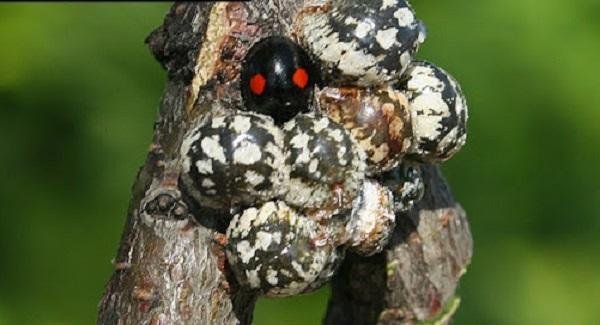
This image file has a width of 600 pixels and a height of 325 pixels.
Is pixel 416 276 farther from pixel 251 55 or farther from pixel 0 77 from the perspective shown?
pixel 0 77

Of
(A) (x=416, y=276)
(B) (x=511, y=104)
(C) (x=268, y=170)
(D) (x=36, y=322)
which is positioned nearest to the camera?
(C) (x=268, y=170)

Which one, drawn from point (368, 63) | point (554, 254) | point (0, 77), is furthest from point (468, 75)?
point (368, 63)

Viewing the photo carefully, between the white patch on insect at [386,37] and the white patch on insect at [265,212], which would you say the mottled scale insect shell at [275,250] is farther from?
the white patch on insect at [386,37]

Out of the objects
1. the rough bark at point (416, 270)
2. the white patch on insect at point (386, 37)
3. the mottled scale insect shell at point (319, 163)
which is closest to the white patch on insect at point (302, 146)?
the mottled scale insect shell at point (319, 163)

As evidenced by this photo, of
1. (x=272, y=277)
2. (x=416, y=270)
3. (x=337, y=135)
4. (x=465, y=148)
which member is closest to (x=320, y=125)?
(x=337, y=135)

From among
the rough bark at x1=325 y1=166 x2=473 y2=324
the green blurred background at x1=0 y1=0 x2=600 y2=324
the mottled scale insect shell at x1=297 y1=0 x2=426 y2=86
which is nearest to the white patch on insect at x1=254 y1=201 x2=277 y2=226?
the mottled scale insect shell at x1=297 y1=0 x2=426 y2=86

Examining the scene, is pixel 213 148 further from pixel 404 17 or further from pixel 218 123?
pixel 404 17

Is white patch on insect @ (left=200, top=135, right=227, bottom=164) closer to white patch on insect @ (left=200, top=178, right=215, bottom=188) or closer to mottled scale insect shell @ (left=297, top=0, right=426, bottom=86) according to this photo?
white patch on insect @ (left=200, top=178, right=215, bottom=188)

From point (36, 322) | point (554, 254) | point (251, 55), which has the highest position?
point (251, 55)
